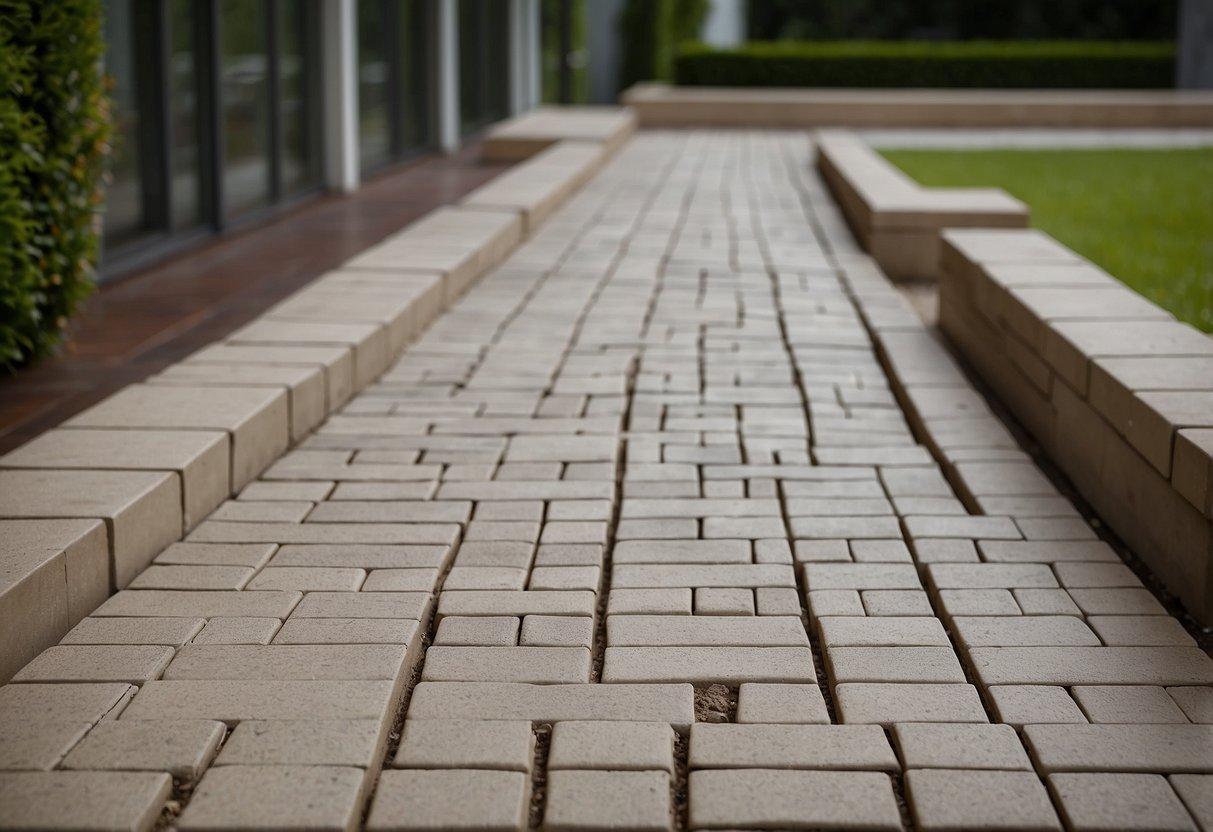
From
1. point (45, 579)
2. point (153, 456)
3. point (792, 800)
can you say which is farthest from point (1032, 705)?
point (153, 456)

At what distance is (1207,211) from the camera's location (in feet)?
32.4

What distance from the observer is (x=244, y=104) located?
31.1ft

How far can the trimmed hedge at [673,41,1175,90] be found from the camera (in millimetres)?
23344

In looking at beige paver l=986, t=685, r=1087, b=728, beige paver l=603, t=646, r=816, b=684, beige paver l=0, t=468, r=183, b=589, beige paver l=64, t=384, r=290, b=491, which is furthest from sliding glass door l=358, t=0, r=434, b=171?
beige paver l=986, t=685, r=1087, b=728

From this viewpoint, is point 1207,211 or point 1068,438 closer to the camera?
point 1068,438

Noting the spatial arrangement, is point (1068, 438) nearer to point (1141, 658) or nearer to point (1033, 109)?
point (1141, 658)

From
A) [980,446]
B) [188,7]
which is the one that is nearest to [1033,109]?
[188,7]

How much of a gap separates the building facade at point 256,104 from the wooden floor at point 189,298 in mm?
236

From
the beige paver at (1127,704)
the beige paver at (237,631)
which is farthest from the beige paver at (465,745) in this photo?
the beige paver at (1127,704)

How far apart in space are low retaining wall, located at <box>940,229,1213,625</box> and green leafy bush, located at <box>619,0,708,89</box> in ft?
65.7

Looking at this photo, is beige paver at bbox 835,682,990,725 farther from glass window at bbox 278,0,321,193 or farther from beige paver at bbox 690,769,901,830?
glass window at bbox 278,0,321,193

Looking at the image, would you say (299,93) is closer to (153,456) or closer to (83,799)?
(153,456)

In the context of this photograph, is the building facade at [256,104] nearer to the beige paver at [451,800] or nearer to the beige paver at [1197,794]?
the beige paver at [451,800]

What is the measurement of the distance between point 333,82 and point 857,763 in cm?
962
